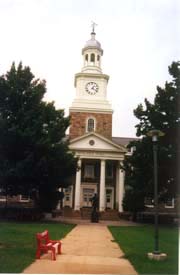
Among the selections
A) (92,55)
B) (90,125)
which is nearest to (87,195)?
(90,125)

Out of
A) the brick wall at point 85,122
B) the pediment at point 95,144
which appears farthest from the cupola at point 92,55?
the pediment at point 95,144

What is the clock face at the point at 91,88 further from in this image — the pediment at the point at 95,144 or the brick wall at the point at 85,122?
the pediment at the point at 95,144

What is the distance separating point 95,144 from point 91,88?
7.32m

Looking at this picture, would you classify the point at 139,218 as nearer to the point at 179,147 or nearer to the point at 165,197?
the point at 165,197

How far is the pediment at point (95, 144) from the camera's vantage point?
153 ft

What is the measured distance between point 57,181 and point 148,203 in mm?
21146

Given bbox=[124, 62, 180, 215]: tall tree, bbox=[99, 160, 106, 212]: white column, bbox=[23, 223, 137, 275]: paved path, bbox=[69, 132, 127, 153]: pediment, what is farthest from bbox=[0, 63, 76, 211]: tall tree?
bbox=[69, 132, 127, 153]: pediment

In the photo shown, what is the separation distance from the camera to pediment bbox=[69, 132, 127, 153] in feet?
153

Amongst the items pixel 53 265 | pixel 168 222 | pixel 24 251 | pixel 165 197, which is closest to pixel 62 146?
pixel 165 197

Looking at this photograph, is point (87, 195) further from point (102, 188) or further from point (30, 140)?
point (30, 140)

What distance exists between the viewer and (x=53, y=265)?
10719mm

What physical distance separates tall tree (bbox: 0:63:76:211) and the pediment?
1492 cm

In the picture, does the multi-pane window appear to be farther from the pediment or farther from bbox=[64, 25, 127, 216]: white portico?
the pediment

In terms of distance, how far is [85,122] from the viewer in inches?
1943
